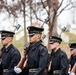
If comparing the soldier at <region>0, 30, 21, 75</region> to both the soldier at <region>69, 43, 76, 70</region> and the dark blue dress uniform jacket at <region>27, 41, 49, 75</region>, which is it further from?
the soldier at <region>69, 43, 76, 70</region>

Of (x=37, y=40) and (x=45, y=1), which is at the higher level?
(x=45, y=1)

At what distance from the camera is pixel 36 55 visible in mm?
7926

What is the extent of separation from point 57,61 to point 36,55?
1.00 m

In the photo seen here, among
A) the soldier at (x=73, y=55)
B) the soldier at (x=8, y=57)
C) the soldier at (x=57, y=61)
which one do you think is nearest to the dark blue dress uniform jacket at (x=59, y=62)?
the soldier at (x=57, y=61)

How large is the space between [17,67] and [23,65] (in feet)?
0.47

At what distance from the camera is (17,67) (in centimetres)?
854

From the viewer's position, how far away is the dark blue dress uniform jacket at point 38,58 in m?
7.71

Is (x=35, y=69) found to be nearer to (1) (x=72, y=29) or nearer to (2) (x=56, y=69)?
(2) (x=56, y=69)

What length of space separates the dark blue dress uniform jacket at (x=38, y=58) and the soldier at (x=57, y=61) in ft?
2.81

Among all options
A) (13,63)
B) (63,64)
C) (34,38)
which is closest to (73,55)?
(63,64)

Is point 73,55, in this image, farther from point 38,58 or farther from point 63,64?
point 38,58

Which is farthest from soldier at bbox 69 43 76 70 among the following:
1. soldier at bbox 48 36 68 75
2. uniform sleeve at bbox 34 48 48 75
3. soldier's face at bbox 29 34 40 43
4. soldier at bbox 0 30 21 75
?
uniform sleeve at bbox 34 48 48 75

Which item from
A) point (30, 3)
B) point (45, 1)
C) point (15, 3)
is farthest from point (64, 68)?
point (15, 3)

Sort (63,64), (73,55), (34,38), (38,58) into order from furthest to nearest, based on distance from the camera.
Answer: (73,55) → (63,64) → (34,38) → (38,58)
